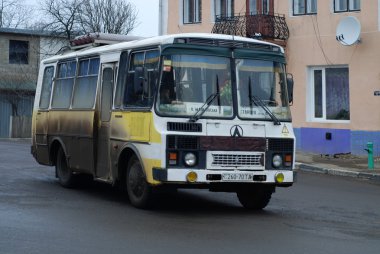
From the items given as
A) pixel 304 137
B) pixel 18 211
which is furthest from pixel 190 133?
pixel 304 137

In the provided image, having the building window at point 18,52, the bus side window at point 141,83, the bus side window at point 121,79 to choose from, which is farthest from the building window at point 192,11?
the building window at point 18,52

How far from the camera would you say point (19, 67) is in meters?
46.2

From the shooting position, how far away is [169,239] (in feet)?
27.7

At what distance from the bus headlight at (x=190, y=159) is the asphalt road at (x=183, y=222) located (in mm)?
865

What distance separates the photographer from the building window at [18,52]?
4631 cm

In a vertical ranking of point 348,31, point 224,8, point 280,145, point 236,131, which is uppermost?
point 224,8

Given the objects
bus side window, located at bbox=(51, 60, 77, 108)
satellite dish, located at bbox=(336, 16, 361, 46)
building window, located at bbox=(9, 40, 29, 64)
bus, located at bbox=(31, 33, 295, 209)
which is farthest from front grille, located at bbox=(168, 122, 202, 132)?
building window, located at bbox=(9, 40, 29, 64)

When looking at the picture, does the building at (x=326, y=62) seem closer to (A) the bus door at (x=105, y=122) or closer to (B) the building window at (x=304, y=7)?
(B) the building window at (x=304, y=7)

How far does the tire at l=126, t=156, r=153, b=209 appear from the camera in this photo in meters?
10.6

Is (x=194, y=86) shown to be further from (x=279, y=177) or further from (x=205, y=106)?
(x=279, y=177)

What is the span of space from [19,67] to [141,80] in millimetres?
37451

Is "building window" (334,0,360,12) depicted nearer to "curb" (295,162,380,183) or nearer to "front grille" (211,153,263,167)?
"curb" (295,162,380,183)

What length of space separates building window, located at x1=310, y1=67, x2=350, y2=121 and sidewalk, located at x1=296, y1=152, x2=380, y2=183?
1.67m

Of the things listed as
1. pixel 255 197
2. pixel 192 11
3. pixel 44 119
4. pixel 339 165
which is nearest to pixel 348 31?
Answer: pixel 339 165
